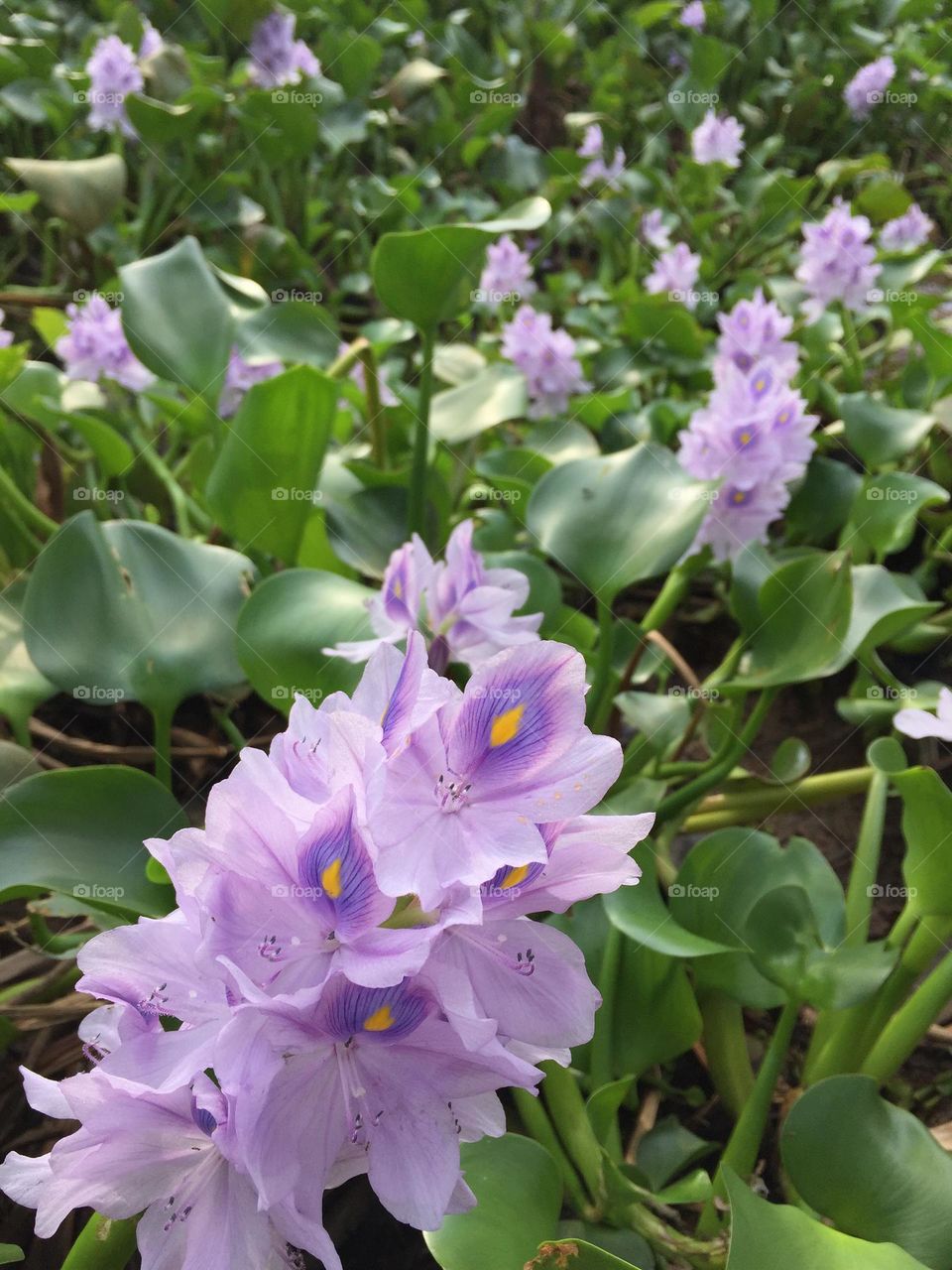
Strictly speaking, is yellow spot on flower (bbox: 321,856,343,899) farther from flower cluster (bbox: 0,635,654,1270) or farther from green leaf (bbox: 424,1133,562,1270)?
green leaf (bbox: 424,1133,562,1270)

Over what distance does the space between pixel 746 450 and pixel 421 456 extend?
42 cm

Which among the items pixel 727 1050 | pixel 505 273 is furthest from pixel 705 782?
pixel 505 273

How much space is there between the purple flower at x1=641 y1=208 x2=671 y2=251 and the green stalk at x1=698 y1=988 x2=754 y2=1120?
223cm

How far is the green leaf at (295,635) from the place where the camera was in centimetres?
98

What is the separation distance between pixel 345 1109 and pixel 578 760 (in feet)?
0.64

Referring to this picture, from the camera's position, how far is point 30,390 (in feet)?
5.59

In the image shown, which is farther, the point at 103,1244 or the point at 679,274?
the point at 679,274

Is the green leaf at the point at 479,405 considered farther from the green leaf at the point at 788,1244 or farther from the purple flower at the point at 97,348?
the green leaf at the point at 788,1244

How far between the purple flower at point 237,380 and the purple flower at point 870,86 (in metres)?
2.74

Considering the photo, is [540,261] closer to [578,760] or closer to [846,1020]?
[846,1020]

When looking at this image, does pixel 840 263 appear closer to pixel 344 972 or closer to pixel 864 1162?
pixel 864 1162

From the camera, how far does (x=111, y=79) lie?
2.77 m

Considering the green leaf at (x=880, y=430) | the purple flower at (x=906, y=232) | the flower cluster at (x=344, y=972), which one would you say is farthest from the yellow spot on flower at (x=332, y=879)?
the purple flower at (x=906, y=232)

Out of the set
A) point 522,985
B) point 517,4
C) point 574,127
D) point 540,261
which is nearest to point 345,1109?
point 522,985
